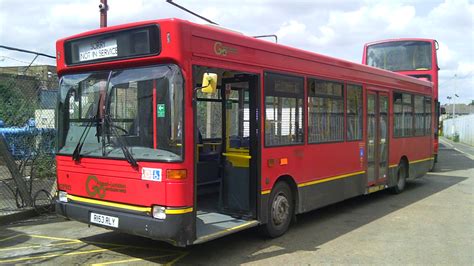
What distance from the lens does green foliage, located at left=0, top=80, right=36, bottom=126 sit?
29.7 feet

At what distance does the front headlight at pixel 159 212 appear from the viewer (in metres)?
5.24

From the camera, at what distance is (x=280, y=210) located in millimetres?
7020

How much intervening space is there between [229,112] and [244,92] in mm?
456

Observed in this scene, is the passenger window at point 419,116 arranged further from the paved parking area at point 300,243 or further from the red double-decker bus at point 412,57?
the red double-decker bus at point 412,57

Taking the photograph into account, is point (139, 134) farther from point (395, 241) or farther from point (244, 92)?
point (395, 241)

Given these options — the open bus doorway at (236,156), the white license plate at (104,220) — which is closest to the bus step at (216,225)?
the open bus doorway at (236,156)

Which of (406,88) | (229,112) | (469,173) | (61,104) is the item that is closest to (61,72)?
(61,104)

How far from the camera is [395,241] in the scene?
696cm

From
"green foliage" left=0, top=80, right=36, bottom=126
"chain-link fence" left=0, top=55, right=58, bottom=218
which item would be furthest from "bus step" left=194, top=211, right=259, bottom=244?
"green foliage" left=0, top=80, right=36, bottom=126

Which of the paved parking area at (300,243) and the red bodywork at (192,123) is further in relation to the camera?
the paved parking area at (300,243)

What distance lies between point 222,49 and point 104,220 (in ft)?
8.49

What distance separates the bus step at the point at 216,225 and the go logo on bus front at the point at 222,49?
220cm

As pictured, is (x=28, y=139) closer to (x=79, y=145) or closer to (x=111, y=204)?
(x=79, y=145)

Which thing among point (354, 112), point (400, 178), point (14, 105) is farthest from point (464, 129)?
point (14, 105)
